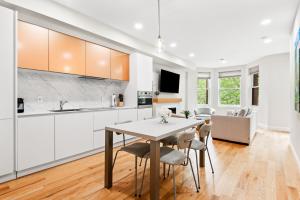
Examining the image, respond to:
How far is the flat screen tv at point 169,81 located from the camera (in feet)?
18.7

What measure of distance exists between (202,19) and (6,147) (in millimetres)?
3712

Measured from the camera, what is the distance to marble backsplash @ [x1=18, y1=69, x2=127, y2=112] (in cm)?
271

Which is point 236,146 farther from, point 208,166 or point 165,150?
point 165,150

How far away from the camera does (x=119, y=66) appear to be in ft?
12.8

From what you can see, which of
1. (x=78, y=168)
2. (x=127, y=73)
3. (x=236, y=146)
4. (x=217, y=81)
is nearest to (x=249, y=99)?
(x=217, y=81)

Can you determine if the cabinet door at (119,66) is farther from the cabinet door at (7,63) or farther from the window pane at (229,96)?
the window pane at (229,96)

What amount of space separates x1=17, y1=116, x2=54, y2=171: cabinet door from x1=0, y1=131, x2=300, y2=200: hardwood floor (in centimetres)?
21

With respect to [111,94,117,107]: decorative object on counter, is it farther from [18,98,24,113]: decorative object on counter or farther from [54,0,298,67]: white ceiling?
[18,98,24,113]: decorative object on counter

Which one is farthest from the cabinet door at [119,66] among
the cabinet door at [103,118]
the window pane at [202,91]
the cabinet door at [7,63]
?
the window pane at [202,91]

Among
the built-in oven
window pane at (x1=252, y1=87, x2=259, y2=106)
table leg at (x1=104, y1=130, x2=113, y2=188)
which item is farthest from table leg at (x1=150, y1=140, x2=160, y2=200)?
window pane at (x1=252, y1=87, x2=259, y2=106)

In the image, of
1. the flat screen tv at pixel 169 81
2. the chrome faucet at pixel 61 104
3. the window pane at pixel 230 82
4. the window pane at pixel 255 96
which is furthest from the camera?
the window pane at pixel 230 82

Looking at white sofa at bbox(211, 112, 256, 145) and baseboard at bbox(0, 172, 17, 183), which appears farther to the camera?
white sofa at bbox(211, 112, 256, 145)

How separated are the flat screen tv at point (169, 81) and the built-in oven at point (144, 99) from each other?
127 cm

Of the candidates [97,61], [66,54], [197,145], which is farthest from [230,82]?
[66,54]
